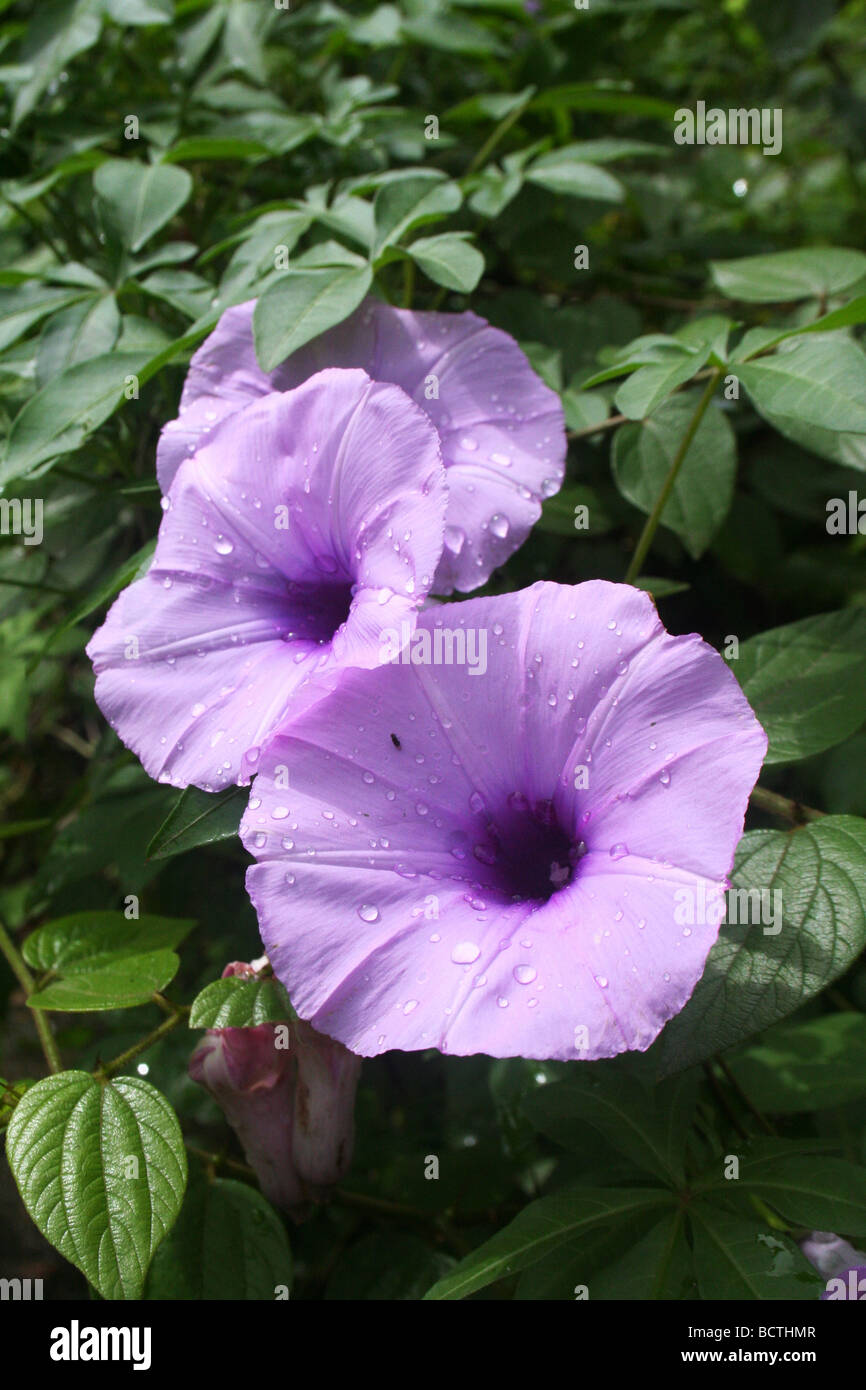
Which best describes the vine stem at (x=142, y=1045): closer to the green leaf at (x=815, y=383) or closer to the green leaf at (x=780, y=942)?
the green leaf at (x=780, y=942)

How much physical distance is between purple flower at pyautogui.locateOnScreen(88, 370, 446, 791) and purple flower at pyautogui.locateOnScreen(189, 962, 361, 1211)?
0.26m

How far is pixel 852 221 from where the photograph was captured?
104 inches

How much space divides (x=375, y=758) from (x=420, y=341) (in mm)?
499

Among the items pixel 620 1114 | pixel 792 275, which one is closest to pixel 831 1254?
pixel 620 1114

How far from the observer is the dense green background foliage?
1.03 m

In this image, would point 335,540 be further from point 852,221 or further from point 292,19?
point 852,221

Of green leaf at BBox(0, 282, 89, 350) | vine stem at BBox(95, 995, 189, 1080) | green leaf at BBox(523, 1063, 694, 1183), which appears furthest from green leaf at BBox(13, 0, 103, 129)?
green leaf at BBox(523, 1063, 694, 1183)

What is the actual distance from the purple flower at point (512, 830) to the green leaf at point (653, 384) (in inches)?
8.6

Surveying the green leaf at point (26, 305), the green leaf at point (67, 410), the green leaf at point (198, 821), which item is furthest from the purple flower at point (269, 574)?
the green leaf at point (26, 305)

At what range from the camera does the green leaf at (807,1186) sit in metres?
0.97

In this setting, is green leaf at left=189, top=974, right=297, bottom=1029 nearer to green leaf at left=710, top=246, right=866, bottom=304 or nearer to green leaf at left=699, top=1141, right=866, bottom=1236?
green leaf at left=699, top=1141, right=866, bottom=1236

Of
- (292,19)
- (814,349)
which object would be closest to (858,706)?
(814,349)

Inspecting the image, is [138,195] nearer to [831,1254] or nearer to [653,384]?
[653,384]

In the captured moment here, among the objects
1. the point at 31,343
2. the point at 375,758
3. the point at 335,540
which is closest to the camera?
the point at 375,758
